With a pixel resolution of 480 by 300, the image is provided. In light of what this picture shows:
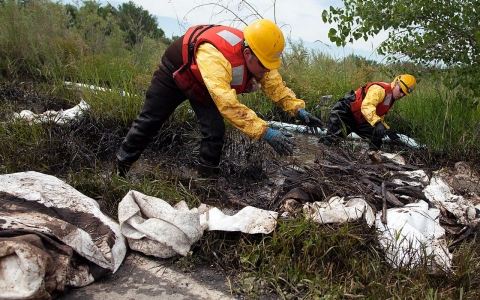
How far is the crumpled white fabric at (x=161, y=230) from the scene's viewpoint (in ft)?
7.68

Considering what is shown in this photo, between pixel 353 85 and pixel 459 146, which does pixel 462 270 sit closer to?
pixel 459 146

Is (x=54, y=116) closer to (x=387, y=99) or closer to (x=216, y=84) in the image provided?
(x=216, y=84)

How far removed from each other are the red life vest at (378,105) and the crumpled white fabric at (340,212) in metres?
2.59

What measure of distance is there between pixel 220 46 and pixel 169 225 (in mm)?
1341

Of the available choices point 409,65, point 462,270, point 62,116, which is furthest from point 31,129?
point 409,65

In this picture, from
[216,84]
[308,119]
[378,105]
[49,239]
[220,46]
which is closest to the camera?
[49,239]

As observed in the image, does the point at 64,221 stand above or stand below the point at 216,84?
below

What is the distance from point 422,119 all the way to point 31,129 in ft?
13.4

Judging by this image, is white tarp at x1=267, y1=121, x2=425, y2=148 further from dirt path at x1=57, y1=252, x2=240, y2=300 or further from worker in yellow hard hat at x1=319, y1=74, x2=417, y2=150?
dirt path at x1=57, y1=252, x2=240, y2=300

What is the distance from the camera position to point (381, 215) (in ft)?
8.24

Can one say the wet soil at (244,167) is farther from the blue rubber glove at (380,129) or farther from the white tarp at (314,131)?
the blue rubber glove at (380,129)

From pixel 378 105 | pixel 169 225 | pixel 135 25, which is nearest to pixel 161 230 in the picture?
pixel 169 225

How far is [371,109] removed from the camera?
4578 mm

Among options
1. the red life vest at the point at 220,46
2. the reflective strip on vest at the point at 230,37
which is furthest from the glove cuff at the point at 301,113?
the reflective strip on vest at the point at 230,37
